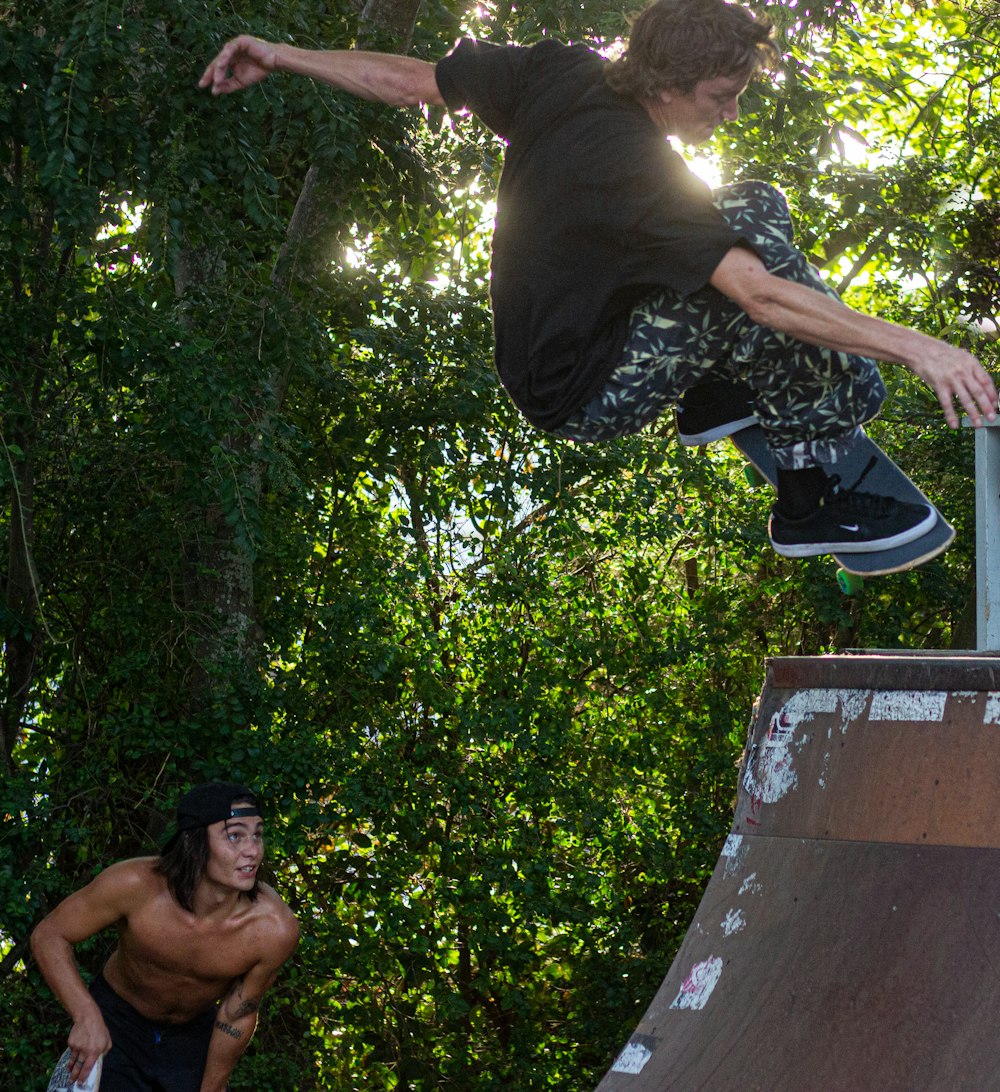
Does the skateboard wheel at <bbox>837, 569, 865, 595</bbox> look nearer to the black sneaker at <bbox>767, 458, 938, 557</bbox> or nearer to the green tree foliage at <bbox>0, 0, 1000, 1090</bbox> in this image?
the black sneaker at <bbox>767, 458, 938, 557</bbox>

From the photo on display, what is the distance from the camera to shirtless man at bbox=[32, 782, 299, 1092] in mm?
4105

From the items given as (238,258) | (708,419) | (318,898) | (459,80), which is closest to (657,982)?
(318,898)

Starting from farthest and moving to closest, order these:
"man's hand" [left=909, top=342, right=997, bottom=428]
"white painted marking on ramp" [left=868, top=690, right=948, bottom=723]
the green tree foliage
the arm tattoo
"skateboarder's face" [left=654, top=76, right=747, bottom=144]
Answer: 1. the green tree foliage
2. the arm tattoo
3. "white painted marking on ramp" [left=868, top=690, right=948, bottom=723]
4. "skateboarder's face" [left=654, top=76, right=747, bottom=144]
5. "man's hand" [left=909, top=342, right=997, bottom=428]

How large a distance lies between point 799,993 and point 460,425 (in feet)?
14.8

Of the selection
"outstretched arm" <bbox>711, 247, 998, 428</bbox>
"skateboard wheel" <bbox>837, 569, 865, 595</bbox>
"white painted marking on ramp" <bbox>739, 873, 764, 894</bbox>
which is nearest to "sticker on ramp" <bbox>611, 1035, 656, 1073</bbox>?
"white painted marking on ramp" <bbox>739, 873, 764, 894</bbox>

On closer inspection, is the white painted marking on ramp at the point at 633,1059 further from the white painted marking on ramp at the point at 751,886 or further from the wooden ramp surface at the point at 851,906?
the white painted marking on ramp at the point at 751,886

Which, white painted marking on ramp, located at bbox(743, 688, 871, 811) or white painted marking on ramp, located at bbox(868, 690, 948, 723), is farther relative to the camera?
white painted marking on ramp, located at bbox(743, 688, 871, 811)

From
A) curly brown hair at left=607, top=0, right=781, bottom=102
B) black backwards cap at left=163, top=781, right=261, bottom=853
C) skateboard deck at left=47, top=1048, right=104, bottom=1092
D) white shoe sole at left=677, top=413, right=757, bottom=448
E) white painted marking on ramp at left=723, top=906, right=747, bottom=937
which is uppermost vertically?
curly brown hair at left=607, top=0, right=781, bottom=102

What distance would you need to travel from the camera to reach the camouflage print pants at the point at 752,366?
2574 millimetres

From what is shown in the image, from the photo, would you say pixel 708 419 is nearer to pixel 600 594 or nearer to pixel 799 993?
pixel 799 993

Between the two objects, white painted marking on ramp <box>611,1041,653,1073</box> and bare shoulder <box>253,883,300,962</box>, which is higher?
white painted marking on ramp <box>611,1041,653,1073</box>

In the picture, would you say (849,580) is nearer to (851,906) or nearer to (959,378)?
(851,906)

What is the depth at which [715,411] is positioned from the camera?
3100 millimetres

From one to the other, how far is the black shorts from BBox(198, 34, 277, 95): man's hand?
111 inches
